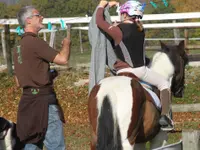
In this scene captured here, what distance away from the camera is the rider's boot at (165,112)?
24.8 feet

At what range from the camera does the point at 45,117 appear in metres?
6.86

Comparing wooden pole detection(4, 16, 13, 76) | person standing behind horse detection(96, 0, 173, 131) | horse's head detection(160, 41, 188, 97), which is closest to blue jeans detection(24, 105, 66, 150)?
person standing behind horse detection(96, 0, 173, 131)

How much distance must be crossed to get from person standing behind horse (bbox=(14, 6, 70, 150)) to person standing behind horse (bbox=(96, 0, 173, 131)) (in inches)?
37.8

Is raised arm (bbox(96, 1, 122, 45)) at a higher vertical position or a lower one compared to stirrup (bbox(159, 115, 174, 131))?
higher

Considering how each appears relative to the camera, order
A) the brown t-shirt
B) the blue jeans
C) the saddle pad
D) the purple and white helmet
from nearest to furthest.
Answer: the brown t-shirt → the blue jeans → the saddle pad → the purple and white helmet

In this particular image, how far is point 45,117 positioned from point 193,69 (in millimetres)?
11808

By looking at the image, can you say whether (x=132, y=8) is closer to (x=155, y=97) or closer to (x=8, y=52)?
(x=155, y=97)

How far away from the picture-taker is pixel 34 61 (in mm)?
6836

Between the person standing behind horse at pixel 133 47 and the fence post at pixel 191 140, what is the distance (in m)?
1.69

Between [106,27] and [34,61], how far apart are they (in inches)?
49.3

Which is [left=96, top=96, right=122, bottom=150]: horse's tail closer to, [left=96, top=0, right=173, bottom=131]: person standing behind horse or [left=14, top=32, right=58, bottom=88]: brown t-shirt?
[left=14, top=32, right=58, bottom=88]: brown t-shirt

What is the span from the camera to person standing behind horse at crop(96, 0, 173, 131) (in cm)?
757

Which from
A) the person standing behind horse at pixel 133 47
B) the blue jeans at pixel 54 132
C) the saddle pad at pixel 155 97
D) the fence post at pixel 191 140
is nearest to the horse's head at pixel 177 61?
the person standing behind horse at pixel 133 47

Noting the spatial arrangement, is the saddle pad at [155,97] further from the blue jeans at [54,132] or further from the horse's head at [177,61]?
the blue jeans at [54,132]
